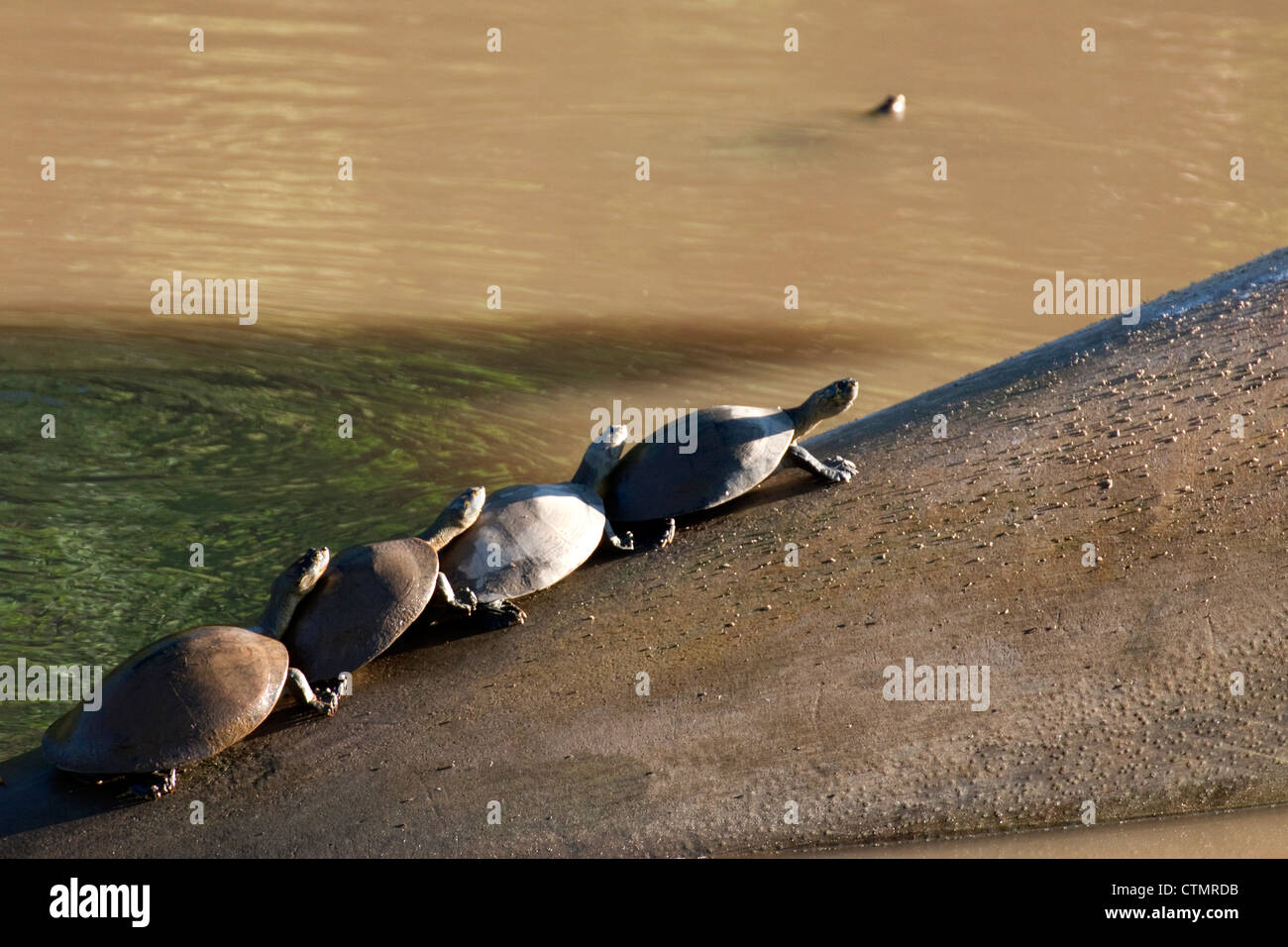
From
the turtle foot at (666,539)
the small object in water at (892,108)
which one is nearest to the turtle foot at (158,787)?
the turtle foot at (666,539)

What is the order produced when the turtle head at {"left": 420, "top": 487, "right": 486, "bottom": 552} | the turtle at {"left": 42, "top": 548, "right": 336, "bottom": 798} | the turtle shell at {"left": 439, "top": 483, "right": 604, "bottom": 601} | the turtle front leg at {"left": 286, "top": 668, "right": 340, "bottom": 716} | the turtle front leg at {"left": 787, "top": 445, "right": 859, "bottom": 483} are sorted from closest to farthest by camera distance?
the turtle at {"left": 42, "top": 548, "right": 336, "bottom": 798}
the turtle front leg at {"left": 286, "top": 668, "right": 340, "bottom": 716}
the turtle shell at {"left": 439, "top": 483, "right": 604, "bottom": 601}
the turtle head at {"left": 420, "top": 487, "right": 486, "bottom": 552}
the turtle front leg at {"left": 787, "top": 445, "right": 859, "bottom": 483}

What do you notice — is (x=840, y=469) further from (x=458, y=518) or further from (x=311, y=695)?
(x=311, y=695)

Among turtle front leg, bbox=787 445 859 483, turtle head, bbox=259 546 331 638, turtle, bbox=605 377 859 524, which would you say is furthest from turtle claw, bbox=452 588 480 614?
turtle front leg, bbox=787 445 859 483

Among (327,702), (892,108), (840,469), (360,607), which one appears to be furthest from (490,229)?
(327,702)

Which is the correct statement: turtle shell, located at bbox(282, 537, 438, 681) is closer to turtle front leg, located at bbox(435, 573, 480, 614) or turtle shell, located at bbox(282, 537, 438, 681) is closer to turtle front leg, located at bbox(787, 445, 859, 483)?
turtle front leg, located at bbox(435, 573, 480, 614)

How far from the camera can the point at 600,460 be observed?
495cm

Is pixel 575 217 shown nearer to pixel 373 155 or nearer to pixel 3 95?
pixel 373 155

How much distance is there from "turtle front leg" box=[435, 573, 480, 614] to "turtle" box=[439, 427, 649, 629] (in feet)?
0.09

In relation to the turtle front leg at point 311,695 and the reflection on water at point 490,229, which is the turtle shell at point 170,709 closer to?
the turtle front leg at point 311,695

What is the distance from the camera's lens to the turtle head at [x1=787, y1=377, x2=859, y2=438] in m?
5.12

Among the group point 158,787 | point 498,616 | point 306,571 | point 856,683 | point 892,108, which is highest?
point 892,108

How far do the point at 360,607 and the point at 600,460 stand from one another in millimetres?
1187

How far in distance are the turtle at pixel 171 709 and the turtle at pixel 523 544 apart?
2.31ft

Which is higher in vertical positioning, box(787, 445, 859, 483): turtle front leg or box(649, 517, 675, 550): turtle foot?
box(787, 445, 859, 483): turtle front leg
